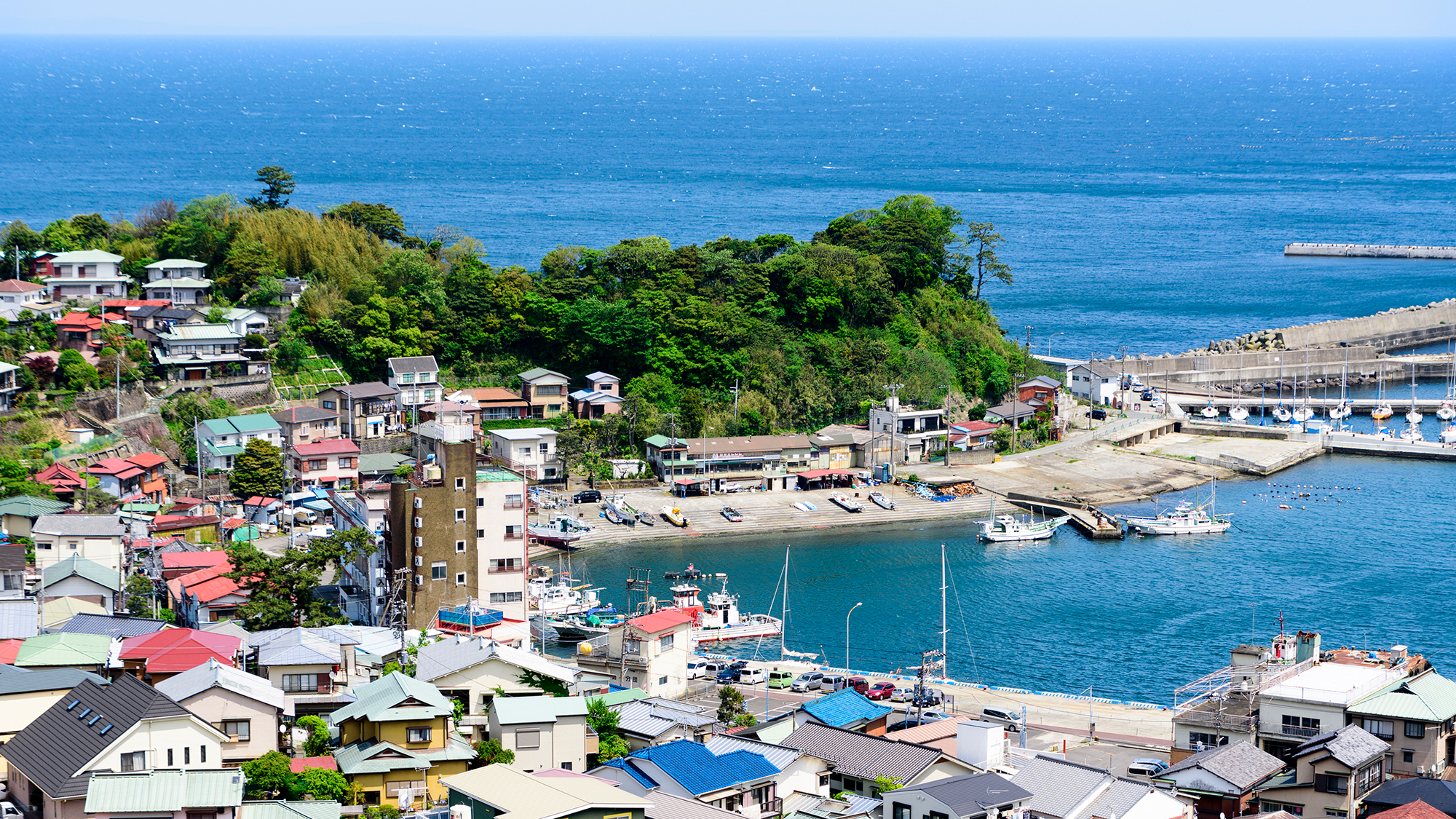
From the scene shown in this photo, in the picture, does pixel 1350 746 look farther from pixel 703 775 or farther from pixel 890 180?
pixel 890 180

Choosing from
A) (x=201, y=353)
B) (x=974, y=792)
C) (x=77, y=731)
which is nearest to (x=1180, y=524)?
(x=974, y=792)

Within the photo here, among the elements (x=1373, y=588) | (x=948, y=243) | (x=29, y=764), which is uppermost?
(x=948, y=243)

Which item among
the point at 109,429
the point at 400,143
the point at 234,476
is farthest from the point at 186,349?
the point at 400,143

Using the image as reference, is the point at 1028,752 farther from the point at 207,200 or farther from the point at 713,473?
the point at 207,200

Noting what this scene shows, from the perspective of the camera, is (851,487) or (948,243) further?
(948,243)

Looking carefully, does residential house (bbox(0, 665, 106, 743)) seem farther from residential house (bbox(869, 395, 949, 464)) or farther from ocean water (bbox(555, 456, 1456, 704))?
residential house (bbox(869, 395, 949, 464))

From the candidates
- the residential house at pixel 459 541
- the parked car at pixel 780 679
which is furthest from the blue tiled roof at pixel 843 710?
the residential house at pixel 459 541
